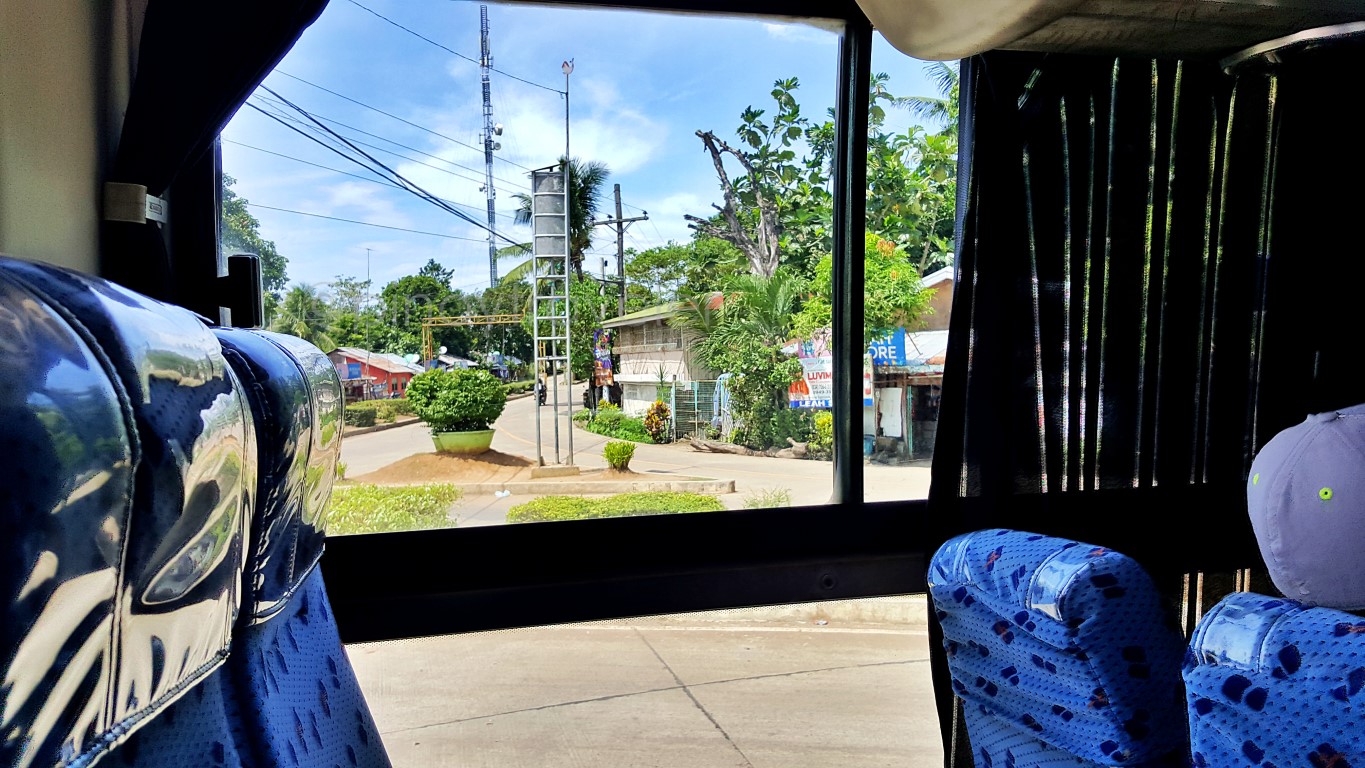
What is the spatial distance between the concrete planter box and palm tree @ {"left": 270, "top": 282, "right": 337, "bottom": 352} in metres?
0.37

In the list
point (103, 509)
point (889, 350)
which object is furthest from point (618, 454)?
point (103, 509)

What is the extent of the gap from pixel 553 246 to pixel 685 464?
0.73 meters

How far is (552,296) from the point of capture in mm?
2236

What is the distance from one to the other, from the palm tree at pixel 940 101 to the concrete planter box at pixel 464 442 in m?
1.47

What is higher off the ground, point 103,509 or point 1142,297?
point 1142,297

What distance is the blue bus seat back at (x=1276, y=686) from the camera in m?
0.71

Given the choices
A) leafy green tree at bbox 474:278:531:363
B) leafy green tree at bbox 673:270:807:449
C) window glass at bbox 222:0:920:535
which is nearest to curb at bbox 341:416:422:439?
window glass at bbox 222:0:920:535

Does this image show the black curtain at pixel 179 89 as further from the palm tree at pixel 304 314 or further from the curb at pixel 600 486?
the curb at pixel 600 486

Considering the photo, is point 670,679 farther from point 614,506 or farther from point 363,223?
point 363,223

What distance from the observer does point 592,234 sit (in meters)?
2.24

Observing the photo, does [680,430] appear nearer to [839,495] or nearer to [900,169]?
[839,495]

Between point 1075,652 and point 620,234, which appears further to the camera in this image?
point 620,234

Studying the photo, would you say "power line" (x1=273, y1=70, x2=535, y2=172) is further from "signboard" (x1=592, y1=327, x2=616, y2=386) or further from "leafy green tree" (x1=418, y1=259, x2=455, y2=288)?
"signboard" (x1=592, y1=327, x2=616, y2=386)

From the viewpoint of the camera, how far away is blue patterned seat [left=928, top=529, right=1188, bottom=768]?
96cm
